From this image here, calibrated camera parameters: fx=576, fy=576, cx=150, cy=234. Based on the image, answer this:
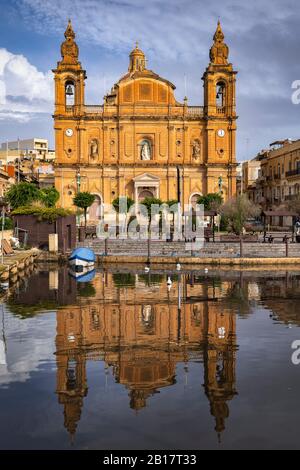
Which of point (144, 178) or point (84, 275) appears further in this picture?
point (144, 178)

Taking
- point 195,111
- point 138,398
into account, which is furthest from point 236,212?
point 138,398

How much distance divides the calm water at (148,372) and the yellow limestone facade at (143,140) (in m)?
36.5

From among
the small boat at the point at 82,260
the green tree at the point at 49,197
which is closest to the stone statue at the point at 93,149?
the green tree at the point at 49,197

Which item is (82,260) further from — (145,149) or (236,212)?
(145,149)

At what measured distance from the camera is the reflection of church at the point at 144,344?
31.4 ft

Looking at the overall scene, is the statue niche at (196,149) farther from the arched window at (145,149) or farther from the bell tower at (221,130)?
the arched window at (145,149)

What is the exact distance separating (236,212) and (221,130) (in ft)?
48.3

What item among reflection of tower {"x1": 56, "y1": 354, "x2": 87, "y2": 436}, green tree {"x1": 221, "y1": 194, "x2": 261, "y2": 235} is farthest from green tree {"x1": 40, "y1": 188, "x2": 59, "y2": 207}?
reflection of tower {"x1": 56, "y1": 354, "x2": 87, "y2": 436}

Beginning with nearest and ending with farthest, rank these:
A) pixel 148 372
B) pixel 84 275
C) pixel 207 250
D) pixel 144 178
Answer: pixel 148 372
pixel 84 275
pixel 207 250
pixel 144 178

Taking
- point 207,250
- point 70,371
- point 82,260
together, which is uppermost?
point 207,250

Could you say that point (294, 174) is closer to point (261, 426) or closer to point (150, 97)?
point (150, 97)

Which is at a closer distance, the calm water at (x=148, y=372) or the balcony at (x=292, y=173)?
the calm water at (x=148, y=372)

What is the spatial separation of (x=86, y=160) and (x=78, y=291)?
35714mm

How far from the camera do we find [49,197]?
4822cm
